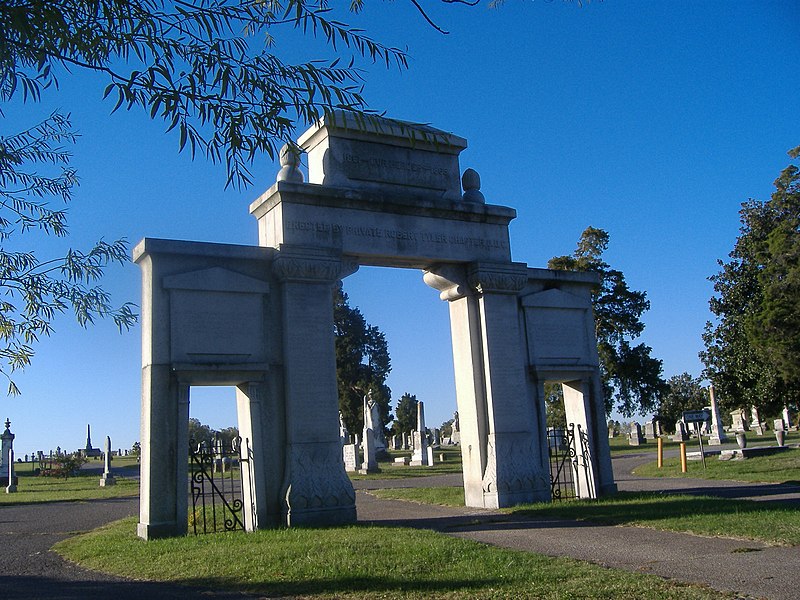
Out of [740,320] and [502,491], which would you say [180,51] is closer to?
[502,491]

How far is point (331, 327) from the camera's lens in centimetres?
1209

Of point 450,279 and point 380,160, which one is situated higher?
point 380,160

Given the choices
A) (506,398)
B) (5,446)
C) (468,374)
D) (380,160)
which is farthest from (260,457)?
(5,446)

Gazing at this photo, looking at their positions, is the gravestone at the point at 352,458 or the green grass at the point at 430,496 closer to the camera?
the green grass at the point at 430,496

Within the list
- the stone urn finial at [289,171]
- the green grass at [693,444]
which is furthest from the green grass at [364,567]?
the green grass at [693,444]

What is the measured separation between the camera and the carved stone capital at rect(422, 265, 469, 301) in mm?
13820

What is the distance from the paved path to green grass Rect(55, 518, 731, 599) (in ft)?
1.30

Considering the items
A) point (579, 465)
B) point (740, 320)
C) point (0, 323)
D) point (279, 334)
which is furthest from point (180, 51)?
point (740, 320)

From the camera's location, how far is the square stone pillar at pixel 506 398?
1322 centimetres

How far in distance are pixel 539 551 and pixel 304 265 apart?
5.84m

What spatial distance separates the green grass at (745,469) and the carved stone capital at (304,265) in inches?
447

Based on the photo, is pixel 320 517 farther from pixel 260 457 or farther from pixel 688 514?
pixel 688 514

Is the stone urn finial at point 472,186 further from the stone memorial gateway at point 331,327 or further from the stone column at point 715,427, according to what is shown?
the stone column at point 715,427

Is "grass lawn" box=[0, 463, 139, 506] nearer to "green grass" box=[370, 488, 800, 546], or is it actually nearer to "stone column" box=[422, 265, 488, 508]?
"green grass" box=[370, 488, 800, 546]
